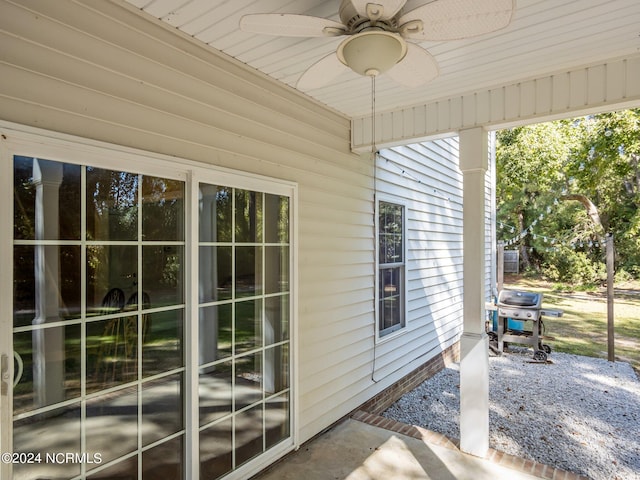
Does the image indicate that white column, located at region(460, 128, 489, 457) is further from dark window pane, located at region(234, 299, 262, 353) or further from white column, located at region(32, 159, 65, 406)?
white column, located at region(32, 159, 65, 406)

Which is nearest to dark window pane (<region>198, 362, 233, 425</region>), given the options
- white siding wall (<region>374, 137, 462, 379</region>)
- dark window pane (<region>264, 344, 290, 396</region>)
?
dark window pane (<region>264, 344, 290, 396</region>)

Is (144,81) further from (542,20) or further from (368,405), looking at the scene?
(368,405)

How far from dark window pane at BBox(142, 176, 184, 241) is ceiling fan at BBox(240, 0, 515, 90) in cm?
104

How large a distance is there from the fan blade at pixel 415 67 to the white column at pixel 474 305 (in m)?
1.36

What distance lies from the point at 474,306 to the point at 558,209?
1676cm

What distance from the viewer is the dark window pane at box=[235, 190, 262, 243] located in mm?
2689

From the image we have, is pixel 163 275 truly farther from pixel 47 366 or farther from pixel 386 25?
pixel 386 25

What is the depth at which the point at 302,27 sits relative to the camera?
1666 millimetres

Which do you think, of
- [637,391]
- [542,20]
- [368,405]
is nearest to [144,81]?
[542,20]

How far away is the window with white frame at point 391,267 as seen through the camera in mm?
4629

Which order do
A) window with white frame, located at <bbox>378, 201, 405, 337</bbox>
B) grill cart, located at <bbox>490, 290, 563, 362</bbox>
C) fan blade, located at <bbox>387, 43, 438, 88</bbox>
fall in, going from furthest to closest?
grill cart, located at <bbox>490, 290, 563, 362</bbox>
window with white frame, located at <bbox>378, 201, 405, 337</bbox>
fan blade, located at <bbox>387, 43, 438, 88</bbox>

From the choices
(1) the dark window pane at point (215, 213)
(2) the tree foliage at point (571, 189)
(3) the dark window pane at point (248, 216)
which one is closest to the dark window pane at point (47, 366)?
(1) the dark window pane at point (215, 213)

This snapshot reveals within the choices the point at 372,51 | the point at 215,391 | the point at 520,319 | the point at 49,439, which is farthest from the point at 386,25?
the point at 520,319

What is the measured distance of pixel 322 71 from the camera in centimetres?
210
